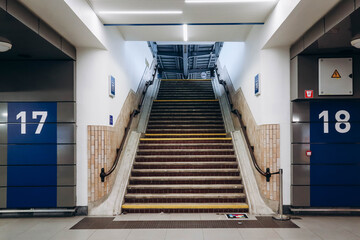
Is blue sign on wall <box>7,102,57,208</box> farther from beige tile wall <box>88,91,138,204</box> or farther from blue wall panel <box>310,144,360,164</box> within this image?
blue wall panel <box>310,144,360,164</box>

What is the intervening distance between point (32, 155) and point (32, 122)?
570mm

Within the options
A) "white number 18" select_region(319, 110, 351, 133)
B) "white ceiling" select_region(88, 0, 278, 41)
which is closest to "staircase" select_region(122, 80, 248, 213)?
"white number 18" select_region(319, 110, 351, 133)

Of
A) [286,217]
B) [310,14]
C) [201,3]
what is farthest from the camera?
[286,217]

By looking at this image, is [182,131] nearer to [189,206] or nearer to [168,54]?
[189,206]

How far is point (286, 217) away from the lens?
14.0ft

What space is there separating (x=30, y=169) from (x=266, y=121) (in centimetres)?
418

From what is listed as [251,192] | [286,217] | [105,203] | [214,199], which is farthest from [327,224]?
[105,203]

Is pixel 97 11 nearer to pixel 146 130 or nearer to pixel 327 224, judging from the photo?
pixel 146 130

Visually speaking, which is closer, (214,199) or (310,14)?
(310,14)

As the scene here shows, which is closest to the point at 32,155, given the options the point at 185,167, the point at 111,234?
the point at 111,234

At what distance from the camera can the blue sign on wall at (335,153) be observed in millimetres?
4566

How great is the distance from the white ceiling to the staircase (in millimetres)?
2425

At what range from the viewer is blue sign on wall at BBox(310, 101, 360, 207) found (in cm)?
457

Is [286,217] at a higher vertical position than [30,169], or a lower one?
lower
